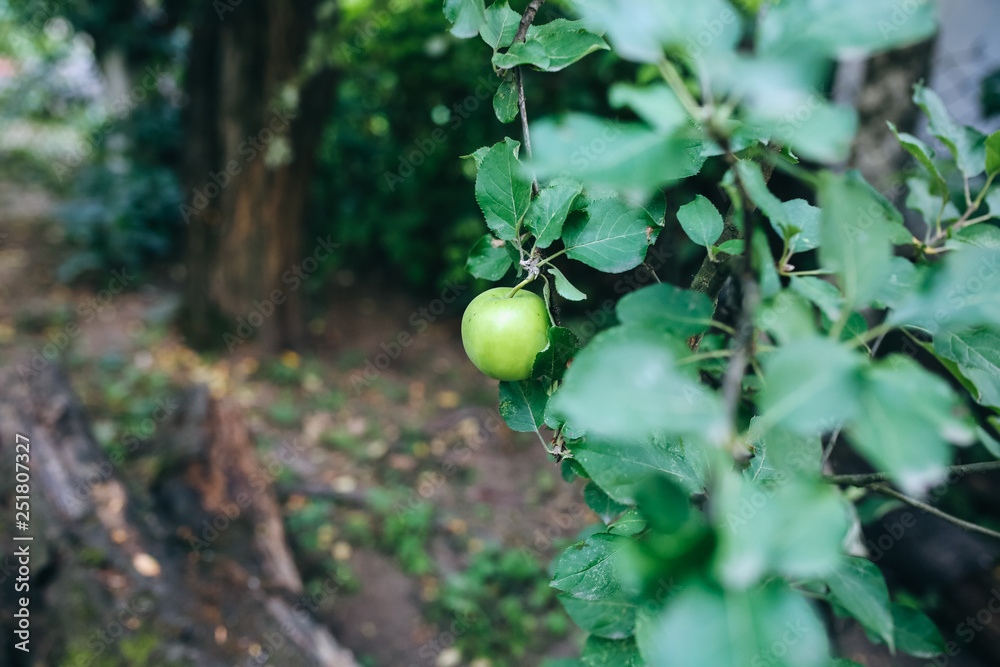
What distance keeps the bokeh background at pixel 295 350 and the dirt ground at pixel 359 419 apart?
0.02m

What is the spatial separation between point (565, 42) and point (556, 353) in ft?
1.19

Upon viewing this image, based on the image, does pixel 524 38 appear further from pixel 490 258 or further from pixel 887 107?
pixel 887 107

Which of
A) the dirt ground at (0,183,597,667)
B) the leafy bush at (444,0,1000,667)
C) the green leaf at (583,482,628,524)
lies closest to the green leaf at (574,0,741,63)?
the leafy bush at (444,0,1000,667)

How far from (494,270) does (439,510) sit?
2617 millimetres

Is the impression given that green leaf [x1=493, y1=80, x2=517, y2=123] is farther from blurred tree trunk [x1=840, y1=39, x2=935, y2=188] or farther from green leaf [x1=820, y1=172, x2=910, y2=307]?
blurred tree trunk [x1=840, y1=39, x2=935, y2=188]

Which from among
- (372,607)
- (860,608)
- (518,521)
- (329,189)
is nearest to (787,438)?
(860,608)

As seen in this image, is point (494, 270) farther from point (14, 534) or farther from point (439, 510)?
point (439, 510)

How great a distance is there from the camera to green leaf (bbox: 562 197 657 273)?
679 mm

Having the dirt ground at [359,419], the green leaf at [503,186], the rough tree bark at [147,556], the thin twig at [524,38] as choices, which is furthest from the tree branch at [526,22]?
the dirt ground at [359,419]

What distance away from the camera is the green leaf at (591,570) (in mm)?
665
